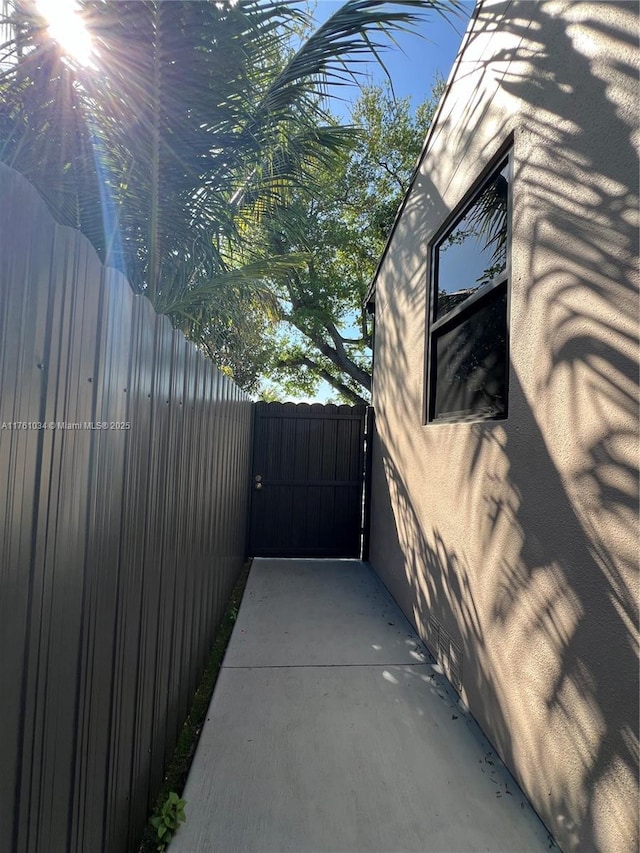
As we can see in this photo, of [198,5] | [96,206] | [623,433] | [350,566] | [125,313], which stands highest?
[198,5]

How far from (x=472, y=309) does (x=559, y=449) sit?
50.3 inches

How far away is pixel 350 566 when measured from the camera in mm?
4898

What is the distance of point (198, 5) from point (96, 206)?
1554mm

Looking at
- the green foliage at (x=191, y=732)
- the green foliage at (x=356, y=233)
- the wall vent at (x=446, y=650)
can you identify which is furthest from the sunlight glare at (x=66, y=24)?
the green foliage at (x=356, y=233)

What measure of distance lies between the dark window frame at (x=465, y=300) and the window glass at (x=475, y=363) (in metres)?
0.02

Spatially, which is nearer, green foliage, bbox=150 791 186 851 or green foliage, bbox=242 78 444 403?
green foliage, bbox=150 791 186 851

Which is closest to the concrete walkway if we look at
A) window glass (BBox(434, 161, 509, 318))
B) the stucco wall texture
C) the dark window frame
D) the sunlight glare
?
the stucco wall texture

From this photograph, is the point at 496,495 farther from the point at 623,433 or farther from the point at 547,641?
the point at 623,433

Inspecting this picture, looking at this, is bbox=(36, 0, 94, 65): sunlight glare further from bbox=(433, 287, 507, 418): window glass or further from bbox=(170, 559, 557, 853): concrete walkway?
bbox=(170, 559, 557, 853): concrete walkway

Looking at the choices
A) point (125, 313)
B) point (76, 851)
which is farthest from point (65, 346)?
point (76, 851)

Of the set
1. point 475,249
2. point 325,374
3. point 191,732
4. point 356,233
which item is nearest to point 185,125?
point 475,249

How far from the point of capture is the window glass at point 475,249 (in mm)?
2209

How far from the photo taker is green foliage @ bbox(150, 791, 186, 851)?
149 centimetres

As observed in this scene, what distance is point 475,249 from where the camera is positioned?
2.54 meters
